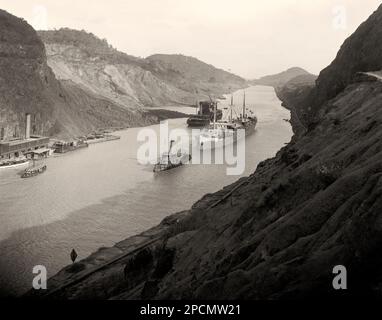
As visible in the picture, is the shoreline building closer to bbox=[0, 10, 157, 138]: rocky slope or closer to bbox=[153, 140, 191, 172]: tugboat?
bbox=[0, 10, 157, 138]: rocky slope

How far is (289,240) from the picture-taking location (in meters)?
17.1

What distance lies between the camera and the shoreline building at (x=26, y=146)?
250 feet

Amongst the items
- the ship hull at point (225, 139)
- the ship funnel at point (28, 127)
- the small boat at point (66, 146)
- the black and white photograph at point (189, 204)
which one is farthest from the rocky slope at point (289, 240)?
the ship hull at point (225, 139)

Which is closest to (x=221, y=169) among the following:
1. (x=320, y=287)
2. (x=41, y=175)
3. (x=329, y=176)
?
(x=41, y=175)

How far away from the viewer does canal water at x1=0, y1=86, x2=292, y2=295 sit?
3681cm

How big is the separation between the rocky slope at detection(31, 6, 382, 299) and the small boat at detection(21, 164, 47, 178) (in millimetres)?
30078

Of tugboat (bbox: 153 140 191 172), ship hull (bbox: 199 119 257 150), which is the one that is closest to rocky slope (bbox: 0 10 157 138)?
ship hull (bbox: 199 119 257 150)

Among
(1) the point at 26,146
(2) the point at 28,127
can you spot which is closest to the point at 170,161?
(1) the point at 26,146

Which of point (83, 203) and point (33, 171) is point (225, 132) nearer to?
point (33, 171)

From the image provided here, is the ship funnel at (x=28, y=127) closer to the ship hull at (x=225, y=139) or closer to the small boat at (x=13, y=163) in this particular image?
the small boat at (x=13, y=163)

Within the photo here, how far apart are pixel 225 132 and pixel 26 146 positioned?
1967 inches

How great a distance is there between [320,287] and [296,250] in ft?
9.12
